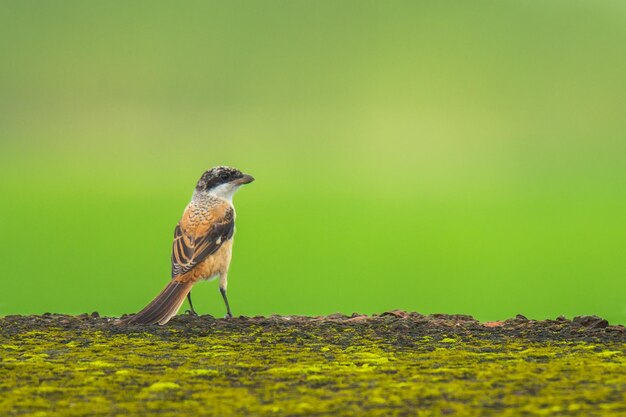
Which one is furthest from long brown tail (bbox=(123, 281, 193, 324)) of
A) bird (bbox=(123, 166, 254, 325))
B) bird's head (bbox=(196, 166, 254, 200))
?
bird's head (bbox=(196, 166, 254, 200))

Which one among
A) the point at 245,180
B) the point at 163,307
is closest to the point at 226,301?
the point at 163,307

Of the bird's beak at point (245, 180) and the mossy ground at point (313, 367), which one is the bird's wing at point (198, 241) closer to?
the bird's beak at point (245, 180)

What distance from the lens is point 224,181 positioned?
12.8 meters

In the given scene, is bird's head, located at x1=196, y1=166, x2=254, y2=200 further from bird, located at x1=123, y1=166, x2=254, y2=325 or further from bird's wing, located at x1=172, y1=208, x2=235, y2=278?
bird's wing, located at x1=172, y1=208, x2=235, y2=278

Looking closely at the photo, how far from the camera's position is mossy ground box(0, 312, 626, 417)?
658 cm

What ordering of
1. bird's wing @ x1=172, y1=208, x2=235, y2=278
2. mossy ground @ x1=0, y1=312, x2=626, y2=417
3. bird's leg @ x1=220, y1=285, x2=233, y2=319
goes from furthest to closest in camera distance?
bird's leg @ x1=220, y1=285, x2=233, y2=319, bird's wing @ x1=172, y1=208, x2=235, y2=278, mossy ground @ x1=0, y1=312, x2=626, y2=417

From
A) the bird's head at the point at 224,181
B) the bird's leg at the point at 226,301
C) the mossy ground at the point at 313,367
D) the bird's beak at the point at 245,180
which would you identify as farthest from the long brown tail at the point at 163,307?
the bird's beak at the point at 245,180

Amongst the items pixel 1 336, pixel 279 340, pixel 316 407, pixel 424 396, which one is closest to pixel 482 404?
pixel 424 396

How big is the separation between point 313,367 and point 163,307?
3.28 metres

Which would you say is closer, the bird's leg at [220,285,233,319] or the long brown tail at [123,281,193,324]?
the long brown tail at [123,281,193,324]

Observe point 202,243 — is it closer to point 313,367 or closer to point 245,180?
point 245,180

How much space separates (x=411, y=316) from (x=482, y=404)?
201 inches

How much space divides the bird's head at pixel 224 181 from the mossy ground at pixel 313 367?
1986 mm

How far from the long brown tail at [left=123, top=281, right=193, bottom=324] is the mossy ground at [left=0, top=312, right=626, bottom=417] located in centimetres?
16
